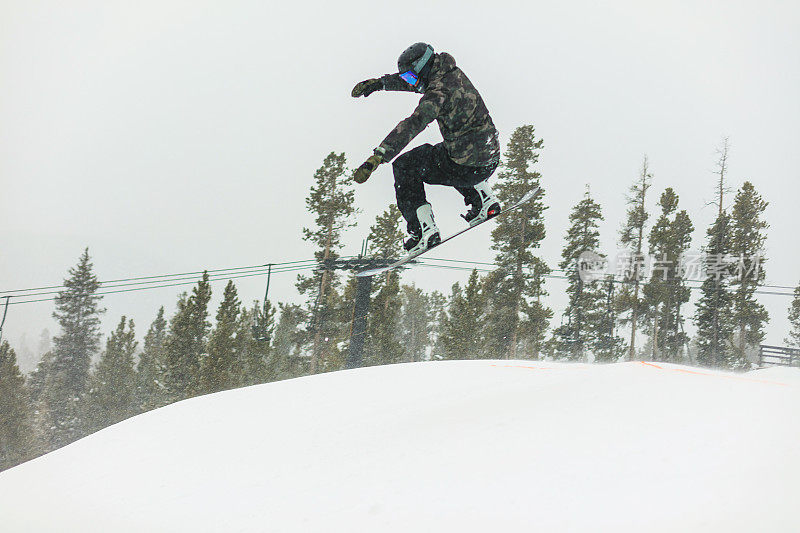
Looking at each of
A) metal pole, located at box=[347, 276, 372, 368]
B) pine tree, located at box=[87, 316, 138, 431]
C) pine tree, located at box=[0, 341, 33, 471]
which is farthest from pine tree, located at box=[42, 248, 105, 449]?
metal pole, located at box=[347, 276, 372, 368]

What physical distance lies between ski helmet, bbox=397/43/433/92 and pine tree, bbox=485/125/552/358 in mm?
34060

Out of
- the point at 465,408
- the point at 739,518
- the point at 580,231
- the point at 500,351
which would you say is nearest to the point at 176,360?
the point at 500,351

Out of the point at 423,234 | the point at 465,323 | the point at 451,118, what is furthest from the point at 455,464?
the point at 465,323

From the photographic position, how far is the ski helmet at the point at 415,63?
210 inches

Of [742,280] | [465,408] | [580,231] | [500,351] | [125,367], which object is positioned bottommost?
[125,367]

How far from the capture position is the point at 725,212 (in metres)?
40.7

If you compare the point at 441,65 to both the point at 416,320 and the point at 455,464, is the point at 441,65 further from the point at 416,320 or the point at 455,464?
the point at 416,320

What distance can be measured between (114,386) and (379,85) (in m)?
54.4

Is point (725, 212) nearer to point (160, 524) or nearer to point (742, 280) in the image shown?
point (742, 280)

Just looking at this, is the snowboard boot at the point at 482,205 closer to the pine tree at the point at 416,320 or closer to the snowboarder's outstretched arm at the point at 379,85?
the snowboarder's outstretched arm at the point at 379,85

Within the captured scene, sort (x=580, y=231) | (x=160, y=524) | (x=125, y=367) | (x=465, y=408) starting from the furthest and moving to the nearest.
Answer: (x=125, y=367) → (x=580, y=231) → (x=465, y=408) → (x=160, y=524)

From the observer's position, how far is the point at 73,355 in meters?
51.8

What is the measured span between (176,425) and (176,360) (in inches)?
1410

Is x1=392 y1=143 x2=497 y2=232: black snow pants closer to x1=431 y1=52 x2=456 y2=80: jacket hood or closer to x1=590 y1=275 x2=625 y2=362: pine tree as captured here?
x1=431 y1=52 x2=456 y2=80: jacket hood
